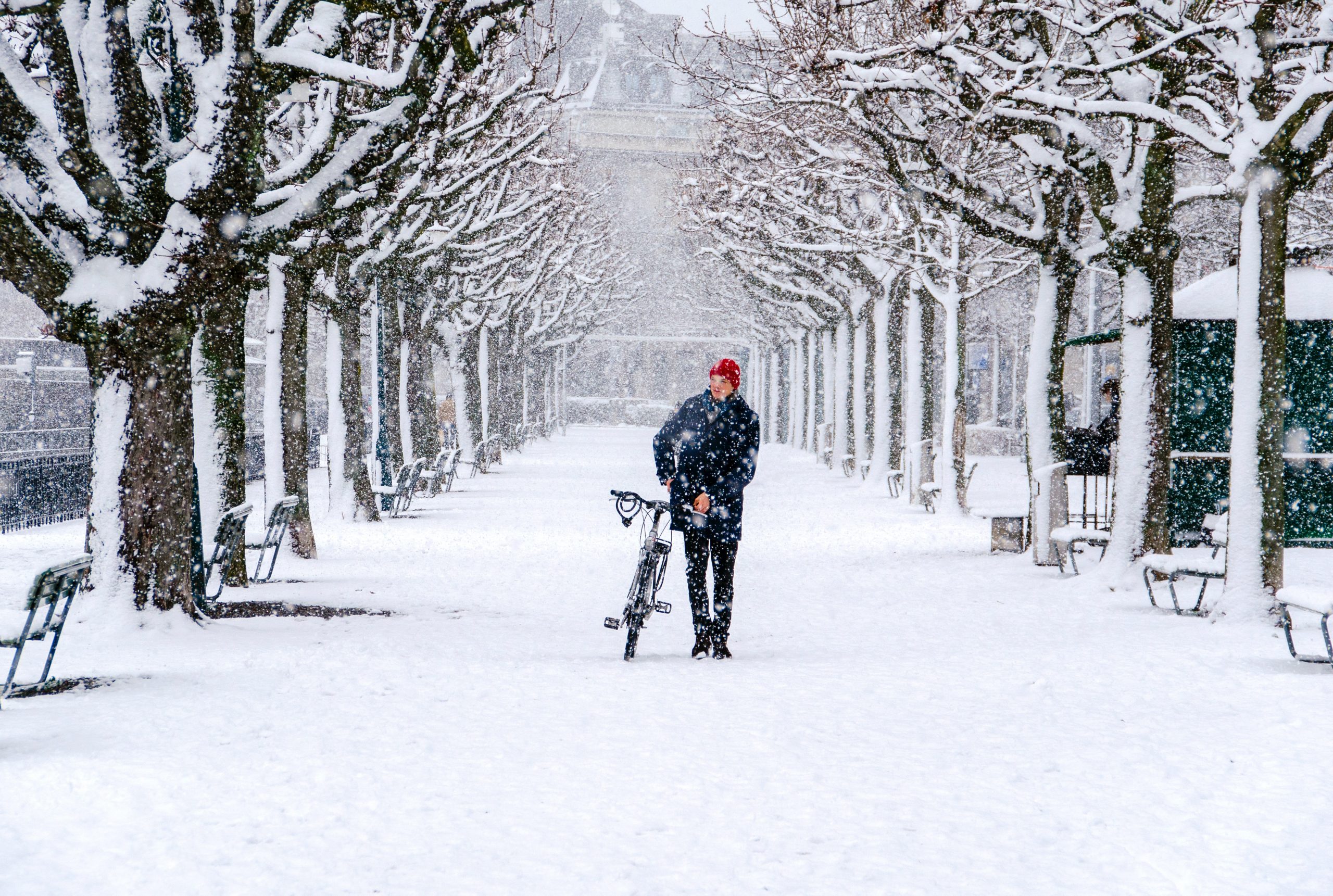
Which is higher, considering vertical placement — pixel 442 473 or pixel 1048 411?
pixel 1048 411

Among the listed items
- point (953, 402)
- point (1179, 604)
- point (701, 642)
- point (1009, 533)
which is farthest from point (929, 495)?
point (701, 642)

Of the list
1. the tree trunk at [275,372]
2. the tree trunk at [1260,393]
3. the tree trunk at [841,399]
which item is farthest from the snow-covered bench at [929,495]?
the tree trunk at [841,399]

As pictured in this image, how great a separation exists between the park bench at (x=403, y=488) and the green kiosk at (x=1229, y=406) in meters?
10.6

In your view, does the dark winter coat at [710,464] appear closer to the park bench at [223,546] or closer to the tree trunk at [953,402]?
the park bench at [223,546]

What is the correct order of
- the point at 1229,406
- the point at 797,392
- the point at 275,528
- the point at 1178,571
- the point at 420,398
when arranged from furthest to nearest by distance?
the point at 797,392 → the point at 420,398 → the point at 1229,406 → the point at 275,528 → the point at 1178,571

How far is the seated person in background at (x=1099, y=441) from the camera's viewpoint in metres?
18.2

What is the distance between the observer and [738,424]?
29.2ft

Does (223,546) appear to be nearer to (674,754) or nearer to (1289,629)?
(674,754)

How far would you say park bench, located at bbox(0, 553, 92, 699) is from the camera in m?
6.73

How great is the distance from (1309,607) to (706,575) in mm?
3441

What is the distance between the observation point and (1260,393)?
10.4 metres

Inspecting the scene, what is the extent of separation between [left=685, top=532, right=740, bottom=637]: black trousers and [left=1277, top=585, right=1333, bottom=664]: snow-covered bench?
3.23 meters

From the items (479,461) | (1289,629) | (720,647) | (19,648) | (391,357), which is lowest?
(479,461)

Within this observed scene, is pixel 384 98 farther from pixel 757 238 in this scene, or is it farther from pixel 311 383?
pixel 311 383
